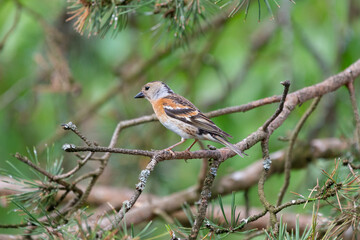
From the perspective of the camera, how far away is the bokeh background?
5.07m

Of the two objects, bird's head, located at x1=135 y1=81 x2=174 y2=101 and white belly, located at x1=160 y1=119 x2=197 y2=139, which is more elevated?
bird's head, located at x1=135 y1=81 x2=174 y2=101

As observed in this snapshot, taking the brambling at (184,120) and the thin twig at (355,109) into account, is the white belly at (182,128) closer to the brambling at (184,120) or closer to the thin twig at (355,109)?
the brambling at (184,120)

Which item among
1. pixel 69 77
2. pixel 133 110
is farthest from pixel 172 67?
pixel 69 77

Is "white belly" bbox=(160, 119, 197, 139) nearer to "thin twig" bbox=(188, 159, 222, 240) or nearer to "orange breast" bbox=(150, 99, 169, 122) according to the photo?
"orange breast" bbox=(150, 99, 169, 122)

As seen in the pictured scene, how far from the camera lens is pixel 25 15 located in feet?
17.7

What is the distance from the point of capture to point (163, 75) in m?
5.99

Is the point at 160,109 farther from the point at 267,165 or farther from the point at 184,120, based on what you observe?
the point at 267,165

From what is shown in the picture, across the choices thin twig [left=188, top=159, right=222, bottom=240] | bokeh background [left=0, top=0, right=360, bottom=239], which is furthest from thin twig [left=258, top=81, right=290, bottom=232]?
bokeh background [left=0, top=0, right=360, bottom=239]

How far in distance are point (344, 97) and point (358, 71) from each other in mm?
1812

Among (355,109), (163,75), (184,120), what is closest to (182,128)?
(184,120)

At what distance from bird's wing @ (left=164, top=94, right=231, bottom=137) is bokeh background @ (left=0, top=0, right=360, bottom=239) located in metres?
0.85

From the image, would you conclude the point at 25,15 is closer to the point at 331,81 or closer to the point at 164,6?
the point at 164,6

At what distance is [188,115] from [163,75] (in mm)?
2343

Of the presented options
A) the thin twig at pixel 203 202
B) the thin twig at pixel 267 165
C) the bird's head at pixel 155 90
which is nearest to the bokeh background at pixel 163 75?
the bird's head at pixel 155 90
